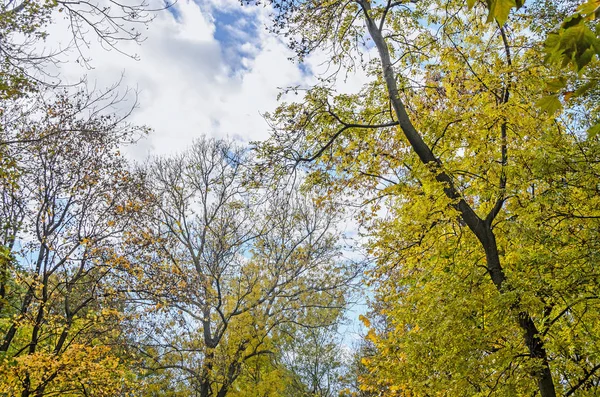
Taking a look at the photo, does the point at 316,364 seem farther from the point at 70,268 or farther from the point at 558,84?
the point at 558,84

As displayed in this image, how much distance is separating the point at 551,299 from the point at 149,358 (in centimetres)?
1087

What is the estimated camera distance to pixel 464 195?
22.7ft

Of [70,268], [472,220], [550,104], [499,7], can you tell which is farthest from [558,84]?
[70,268]

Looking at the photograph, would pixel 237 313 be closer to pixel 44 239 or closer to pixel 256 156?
pixel 44 239

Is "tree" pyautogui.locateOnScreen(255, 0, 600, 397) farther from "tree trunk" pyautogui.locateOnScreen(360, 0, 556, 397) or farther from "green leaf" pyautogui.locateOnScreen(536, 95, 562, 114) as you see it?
"green leaf" pyautogui.locateOnScreen(536, 95, 562, 114)

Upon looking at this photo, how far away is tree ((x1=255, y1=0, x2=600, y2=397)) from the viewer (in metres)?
4.66

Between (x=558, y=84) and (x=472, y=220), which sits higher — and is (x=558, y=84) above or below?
below

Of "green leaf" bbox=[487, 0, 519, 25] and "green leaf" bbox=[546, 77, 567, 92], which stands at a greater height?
"green leaf" bbox=[487, 0, 519, 25]

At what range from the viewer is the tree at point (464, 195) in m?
4.66

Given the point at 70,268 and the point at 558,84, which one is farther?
the point at 70,268

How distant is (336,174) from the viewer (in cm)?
775

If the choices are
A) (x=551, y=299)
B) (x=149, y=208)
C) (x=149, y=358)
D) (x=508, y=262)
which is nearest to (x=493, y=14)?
(x=551, y=299)

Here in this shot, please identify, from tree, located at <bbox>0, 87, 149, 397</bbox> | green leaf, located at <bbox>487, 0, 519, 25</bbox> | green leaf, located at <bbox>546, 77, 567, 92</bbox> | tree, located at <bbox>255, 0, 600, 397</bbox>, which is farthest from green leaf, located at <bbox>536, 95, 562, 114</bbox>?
tree, located at <bbox>0, 87, 149, 397</bbox>

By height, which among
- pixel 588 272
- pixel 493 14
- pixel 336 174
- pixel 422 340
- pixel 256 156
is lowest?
pixel 493 14
